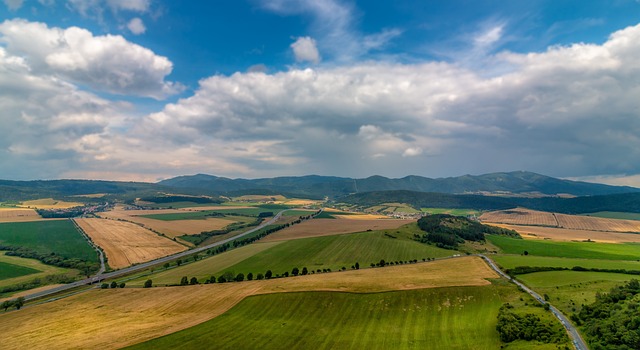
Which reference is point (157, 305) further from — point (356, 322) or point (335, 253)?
point (335, 253)

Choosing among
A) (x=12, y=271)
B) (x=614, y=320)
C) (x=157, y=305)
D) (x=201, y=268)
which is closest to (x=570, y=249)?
(x=614, y=320)

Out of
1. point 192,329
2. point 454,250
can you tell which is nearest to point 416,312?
point 192,329

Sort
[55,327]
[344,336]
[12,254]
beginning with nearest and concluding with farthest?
[344,336] < [55,327] < [12,254]

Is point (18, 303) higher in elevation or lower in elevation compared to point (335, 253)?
lower

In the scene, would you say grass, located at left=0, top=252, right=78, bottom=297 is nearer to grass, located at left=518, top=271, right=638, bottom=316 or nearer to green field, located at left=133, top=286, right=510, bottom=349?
green field, located at left=133, top=286, right=510, bottom=349

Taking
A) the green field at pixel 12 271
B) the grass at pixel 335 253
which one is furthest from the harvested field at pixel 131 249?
the grass at pixel 335 253

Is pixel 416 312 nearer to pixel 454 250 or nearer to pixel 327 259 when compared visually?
pixel 327 259
